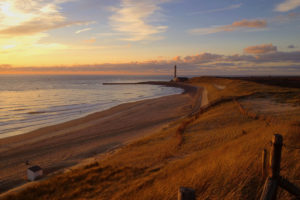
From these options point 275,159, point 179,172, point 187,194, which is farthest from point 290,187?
point 179,172

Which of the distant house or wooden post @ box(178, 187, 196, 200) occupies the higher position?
wooden post @ box(178, 187, 196, 200)

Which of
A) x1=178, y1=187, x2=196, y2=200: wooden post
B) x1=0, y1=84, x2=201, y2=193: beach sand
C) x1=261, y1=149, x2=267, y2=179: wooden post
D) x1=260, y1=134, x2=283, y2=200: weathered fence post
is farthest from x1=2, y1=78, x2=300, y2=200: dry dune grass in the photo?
x1=178, y1=187, x2=196, y2=200: wooden post

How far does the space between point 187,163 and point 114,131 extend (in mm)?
11808

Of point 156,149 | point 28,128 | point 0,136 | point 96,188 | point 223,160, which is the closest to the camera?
point 223,160

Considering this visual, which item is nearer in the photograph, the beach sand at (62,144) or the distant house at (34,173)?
the distant house at (34,173)

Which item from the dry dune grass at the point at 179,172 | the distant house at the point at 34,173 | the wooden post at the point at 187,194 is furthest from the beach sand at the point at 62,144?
the wooden post at the point at 187,194

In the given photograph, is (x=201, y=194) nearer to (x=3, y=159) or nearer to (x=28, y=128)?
(x=3, y=159)

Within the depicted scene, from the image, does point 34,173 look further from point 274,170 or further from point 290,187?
point 290,187

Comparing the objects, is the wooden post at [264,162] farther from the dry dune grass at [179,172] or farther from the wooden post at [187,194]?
the wooden post at [187,194]

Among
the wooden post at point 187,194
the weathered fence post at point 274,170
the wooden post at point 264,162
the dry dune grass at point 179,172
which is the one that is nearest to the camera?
the wooden post at point 187,194

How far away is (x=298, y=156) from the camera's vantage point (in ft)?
20.0

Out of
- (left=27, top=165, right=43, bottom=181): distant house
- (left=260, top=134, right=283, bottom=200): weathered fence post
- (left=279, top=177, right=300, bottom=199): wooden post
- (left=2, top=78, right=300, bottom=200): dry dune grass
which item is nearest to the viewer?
(left=260, top=134, right=283, bottom=200): weathered fence post

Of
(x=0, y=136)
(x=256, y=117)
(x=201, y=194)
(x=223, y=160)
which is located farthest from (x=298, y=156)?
(x=0, y=136)

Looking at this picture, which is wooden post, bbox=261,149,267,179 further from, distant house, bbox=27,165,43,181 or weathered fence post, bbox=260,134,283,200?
distant house, bbox=27,165,43,181
